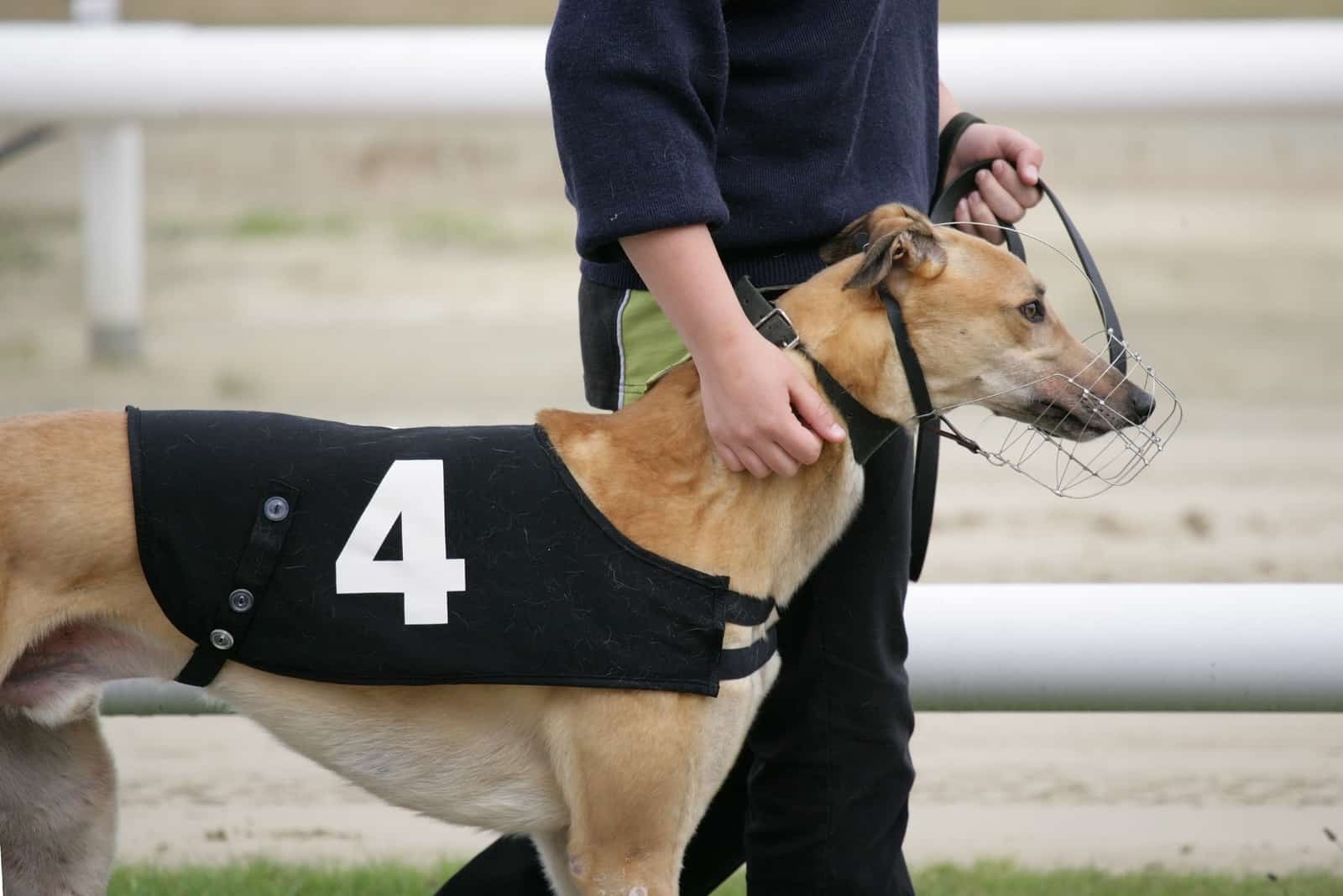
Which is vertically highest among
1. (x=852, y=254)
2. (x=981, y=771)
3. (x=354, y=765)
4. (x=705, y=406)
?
(x=852, y=254)

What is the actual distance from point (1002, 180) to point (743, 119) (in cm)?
55

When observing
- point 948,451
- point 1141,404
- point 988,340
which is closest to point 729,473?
point 988,340

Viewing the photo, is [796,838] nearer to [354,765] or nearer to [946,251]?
[354,765]

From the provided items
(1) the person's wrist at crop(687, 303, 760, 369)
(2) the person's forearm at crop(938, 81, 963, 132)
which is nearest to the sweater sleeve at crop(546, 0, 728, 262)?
(1) the person's wrist at crop(687, 303, 760, 369)

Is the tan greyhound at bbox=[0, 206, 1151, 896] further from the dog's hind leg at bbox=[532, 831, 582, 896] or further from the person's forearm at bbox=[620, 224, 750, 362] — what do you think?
the person's forearm at bbox=[620, 224, 750, 362]

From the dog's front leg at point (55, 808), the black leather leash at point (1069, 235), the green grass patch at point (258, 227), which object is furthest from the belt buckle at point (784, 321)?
the green grass patch at point (258, 227)

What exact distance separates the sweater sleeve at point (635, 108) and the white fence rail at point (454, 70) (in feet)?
5.34

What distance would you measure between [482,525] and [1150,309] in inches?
312

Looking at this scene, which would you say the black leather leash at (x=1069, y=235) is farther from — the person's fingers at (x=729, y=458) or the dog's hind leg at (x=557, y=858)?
the dog's hind leg at (x=557, y=858)

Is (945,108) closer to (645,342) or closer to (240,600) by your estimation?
(645,342)

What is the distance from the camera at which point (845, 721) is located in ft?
7.47

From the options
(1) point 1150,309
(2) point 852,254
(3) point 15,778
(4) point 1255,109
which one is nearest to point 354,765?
(3) point 15,778

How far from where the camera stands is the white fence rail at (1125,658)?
101 inches

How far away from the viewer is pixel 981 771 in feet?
12.7
